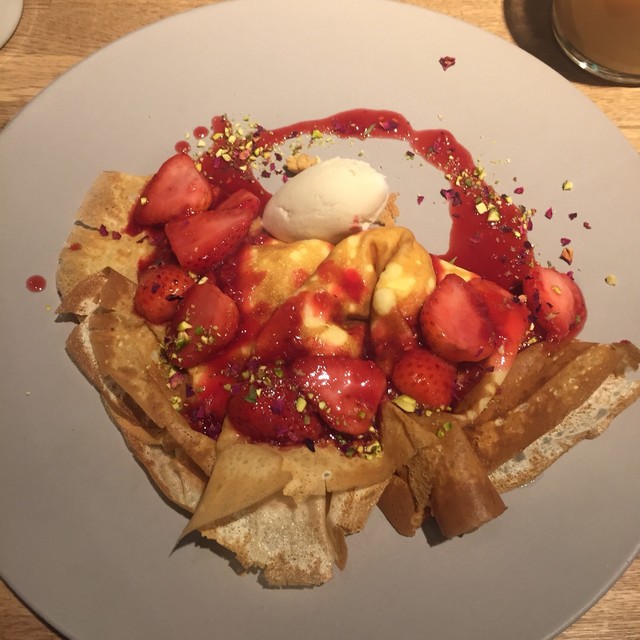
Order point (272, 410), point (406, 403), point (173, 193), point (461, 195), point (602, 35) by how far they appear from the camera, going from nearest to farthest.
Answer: point (272, 410), point (406, 403), point (173, 193), point (461, 195), point (602, 35)

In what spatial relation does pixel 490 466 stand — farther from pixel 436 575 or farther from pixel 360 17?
pixel 360 17

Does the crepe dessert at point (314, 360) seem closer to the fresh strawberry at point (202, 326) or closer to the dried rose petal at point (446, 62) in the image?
the fresh strawberry at point (202, 326)

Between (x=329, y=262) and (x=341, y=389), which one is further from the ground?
(x=329, y=262)

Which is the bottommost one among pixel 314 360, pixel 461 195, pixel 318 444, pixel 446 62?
pixel 318 444

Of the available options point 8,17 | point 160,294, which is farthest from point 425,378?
point 8,17

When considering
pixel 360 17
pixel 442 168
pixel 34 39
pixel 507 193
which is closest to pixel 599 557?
pixel 507 193

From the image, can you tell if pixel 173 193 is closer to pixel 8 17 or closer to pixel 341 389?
pixel 341 389
